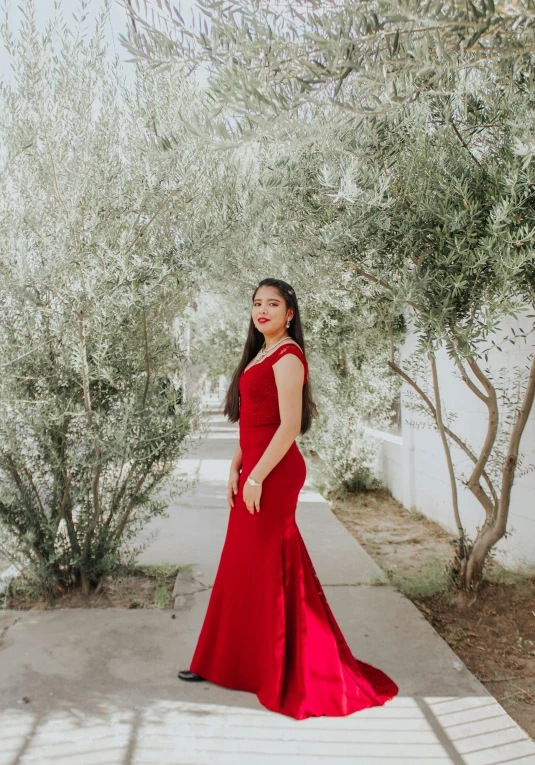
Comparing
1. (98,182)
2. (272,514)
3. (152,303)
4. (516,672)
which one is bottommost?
(516,672)

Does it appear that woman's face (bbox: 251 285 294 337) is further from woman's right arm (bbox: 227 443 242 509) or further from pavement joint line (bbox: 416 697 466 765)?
pavement joint line (bbox: 416 697 466 765)

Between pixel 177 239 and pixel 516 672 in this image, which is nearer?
pixel 516 672

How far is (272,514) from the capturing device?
11.0ft

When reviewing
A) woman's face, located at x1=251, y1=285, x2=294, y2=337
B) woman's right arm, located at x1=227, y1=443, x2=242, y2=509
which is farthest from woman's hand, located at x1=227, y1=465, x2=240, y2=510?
woman's face, located at x1=251, y1=285, x2=294, y2=337

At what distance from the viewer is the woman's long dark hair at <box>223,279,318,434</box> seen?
3535 millimetres

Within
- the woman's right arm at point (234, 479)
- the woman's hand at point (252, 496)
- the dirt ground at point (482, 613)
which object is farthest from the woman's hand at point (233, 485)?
the dirt ground at point (482, 613)

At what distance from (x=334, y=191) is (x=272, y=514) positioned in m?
2.11

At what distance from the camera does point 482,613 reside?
4.46 m

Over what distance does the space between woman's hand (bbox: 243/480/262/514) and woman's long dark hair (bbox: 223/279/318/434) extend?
478 millimetres

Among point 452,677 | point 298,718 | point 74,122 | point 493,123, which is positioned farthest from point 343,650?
point 74,122

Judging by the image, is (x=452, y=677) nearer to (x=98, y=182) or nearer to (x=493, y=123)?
(x=493, y=123)

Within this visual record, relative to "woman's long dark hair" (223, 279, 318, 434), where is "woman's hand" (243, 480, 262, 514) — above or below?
below

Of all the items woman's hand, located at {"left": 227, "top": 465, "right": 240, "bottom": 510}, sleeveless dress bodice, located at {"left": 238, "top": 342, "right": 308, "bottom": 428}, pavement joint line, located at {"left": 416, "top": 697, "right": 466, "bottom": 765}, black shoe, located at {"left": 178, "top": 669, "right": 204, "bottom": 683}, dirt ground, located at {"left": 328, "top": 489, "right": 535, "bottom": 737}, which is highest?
sleeveless dress bodice, located at {"left": 238, "top": 342, "right": 308, "bottom": 428}

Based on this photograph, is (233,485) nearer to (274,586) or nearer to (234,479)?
(234,479)
